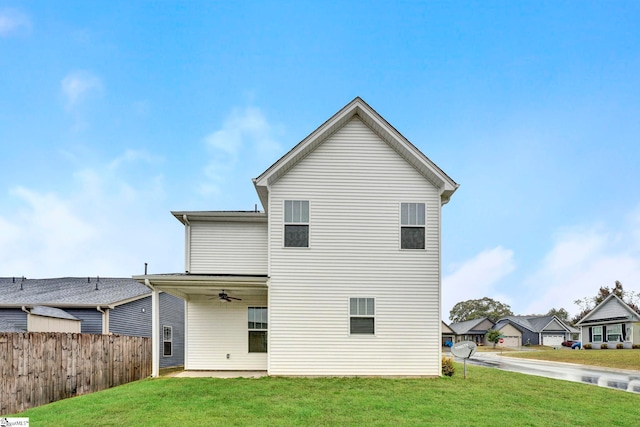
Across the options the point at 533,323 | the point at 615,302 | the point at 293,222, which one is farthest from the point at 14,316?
the point at 533,323

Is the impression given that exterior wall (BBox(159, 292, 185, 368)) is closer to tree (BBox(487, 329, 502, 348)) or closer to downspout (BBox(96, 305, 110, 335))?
downspout (BBox(96, 305, 110, 335))

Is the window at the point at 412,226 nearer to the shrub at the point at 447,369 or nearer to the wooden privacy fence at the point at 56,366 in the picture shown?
the shrub at the point at 447,369

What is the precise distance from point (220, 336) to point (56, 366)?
513cm

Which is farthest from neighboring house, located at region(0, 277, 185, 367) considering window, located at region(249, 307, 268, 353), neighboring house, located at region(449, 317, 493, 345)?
neighboring house, located at region(449, 317, 493, 345)

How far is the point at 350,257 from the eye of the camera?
13.8m

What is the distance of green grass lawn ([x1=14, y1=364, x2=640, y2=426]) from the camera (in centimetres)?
811

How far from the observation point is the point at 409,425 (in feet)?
25.2

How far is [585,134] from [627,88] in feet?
7.99

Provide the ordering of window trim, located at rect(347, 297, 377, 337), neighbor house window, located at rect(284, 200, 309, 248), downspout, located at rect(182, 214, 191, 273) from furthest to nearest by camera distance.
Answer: downspout, located at rect(182, 214, 191, 273) → neighbor house window, located at rect(284, 200, 309, 248) → window trim, located at rect(347, 297, 377, 337)

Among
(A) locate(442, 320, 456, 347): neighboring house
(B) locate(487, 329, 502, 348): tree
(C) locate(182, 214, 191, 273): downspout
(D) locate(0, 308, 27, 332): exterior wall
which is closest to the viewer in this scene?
(C) locate(182, 214, 191, 273): downspout

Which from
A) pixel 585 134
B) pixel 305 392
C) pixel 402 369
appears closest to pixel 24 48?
pixel 305 392

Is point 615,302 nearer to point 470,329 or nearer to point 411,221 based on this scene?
point 470,329

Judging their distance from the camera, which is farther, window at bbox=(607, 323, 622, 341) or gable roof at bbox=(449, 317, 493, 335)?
gable roof at bbox=(449, 317, 493, 335)

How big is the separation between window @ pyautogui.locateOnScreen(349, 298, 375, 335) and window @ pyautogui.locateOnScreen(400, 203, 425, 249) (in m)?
A: 2.09
